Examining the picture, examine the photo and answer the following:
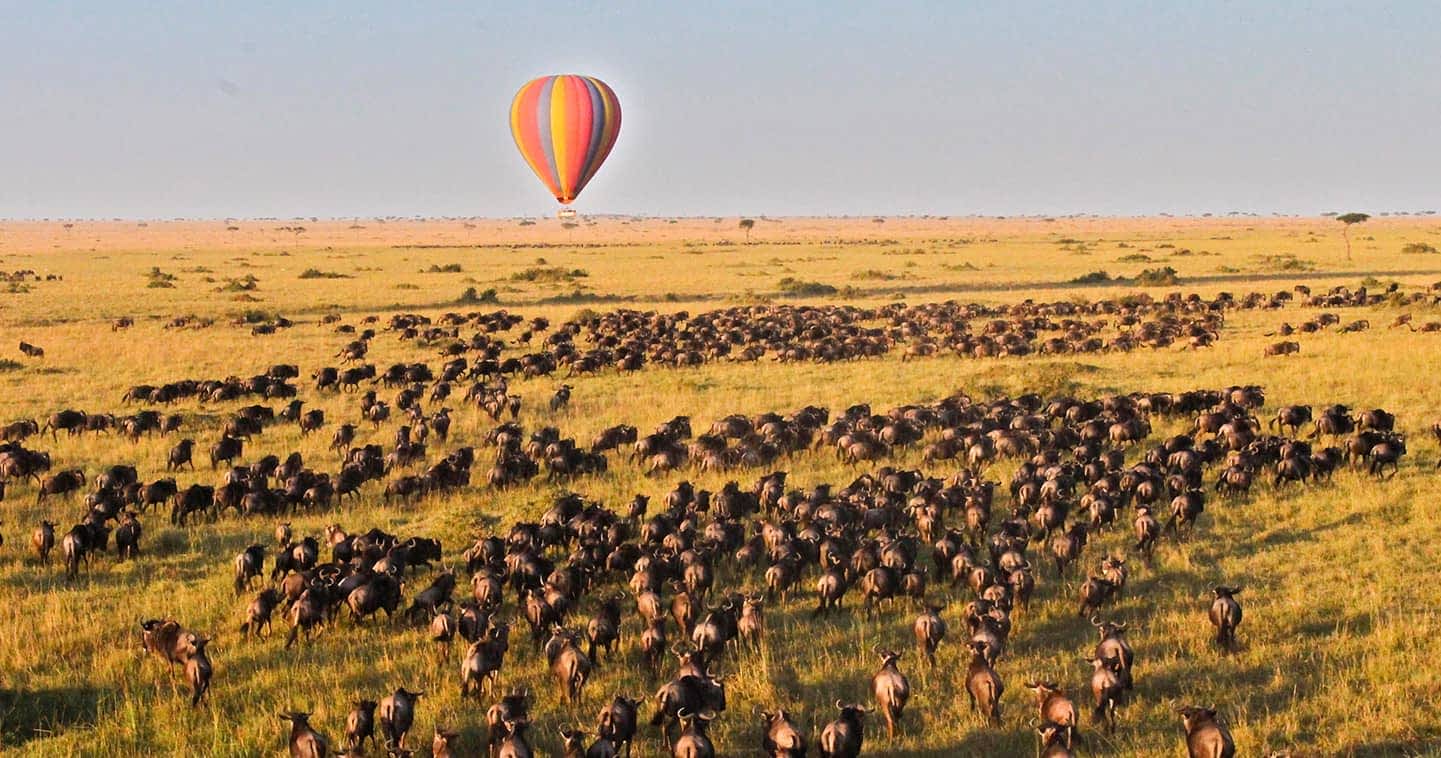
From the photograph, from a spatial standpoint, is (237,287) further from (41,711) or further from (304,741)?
(304,741)

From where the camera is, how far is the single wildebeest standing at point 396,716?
29.8ft

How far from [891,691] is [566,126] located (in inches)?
1484

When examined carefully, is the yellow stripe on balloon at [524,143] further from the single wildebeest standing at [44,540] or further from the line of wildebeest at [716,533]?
the single wildebeest standing at [44,540]

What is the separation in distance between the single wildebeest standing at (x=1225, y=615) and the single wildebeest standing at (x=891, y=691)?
140 inches

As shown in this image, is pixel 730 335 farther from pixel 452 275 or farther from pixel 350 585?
pixel 452 275

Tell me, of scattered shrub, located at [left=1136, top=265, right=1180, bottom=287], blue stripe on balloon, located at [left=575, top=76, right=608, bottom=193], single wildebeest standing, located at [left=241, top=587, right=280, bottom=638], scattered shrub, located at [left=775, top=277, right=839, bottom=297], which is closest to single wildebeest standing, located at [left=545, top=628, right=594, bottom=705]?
single wildebeest standing, located at [left=241, top=587, right=280, bottom=638]

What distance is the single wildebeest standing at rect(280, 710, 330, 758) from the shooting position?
867 cm

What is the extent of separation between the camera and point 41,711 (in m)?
10.3

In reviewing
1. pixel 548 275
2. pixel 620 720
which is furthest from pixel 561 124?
pixel 620 720

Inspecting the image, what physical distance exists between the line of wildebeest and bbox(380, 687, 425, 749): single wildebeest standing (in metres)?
0.02

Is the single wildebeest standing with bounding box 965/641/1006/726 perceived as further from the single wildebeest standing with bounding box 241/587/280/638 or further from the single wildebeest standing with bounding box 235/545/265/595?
the single wildebeest standing with bounding box 235/545/265/595

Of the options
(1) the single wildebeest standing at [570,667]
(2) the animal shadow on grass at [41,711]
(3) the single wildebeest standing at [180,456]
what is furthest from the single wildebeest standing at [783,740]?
(3) the single wildebeest standing at [180,456]

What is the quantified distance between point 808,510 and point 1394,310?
3537 cm

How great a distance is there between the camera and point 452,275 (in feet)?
244
